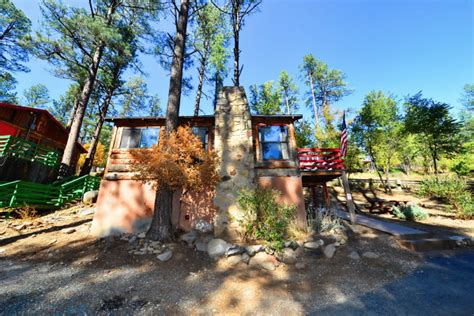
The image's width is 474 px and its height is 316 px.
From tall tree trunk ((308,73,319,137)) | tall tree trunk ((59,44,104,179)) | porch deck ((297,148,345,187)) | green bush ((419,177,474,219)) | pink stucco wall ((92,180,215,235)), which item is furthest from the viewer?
tall tree trunk ((308,73,319,137))

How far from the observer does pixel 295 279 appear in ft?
14.1

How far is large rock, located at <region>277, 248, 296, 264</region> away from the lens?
16.6ft

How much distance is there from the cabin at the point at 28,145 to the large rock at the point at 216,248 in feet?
36.8

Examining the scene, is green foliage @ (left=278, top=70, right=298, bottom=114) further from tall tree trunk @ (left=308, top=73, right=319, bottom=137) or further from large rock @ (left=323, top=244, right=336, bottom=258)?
large rock @ (left=323, top=244, right=336, bottom=258)

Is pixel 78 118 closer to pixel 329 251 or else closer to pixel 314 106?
pixel 329 251

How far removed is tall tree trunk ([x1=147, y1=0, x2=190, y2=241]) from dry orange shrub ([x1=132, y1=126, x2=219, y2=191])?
42 centimetres

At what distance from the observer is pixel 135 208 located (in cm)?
742

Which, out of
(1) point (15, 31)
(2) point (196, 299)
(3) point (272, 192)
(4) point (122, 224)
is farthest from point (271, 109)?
(1) point (15, 31)

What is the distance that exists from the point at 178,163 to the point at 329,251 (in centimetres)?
553

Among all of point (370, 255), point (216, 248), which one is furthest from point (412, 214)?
point (216, 248)

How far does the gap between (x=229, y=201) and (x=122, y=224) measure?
4.49 m

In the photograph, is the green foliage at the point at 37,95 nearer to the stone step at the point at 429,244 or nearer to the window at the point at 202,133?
the window at the point at 202,133

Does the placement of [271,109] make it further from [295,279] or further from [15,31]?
[15,31]

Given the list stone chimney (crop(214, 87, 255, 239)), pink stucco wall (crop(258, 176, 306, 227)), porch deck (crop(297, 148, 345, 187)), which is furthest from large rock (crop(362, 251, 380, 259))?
porch deck (crop(297, 148, 345, 187))
